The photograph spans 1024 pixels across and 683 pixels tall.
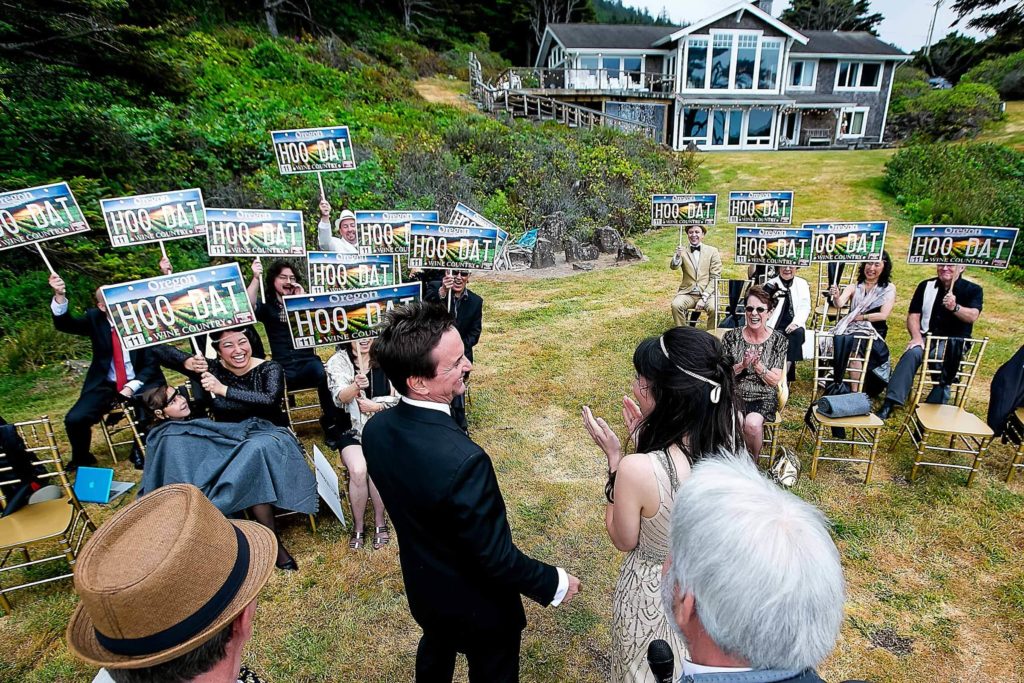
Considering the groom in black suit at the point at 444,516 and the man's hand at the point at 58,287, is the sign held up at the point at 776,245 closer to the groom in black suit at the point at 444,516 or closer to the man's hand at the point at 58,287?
the groom in black suit at the point at 444,516

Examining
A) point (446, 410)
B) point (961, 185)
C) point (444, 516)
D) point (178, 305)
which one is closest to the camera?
point (444, 516)

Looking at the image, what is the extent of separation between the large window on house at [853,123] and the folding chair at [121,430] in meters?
35.4

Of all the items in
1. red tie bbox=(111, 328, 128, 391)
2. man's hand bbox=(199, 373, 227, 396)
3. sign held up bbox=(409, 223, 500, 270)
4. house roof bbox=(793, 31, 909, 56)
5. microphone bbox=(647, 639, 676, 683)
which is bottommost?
red tie bbox=(111, 328, 128, 391)

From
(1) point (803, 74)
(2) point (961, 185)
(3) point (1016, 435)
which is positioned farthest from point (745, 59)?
(3) point (1016, 435)

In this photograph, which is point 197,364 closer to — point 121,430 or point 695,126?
point 121,430

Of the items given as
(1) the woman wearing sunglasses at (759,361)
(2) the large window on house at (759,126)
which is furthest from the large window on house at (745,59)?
(1) the woman wearing sunglasses at (759,361)

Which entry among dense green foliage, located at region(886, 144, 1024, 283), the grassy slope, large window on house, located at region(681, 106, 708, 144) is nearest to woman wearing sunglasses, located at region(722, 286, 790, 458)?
the grassy slope

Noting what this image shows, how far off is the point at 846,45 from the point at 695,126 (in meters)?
9.97

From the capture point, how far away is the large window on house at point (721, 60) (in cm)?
2788

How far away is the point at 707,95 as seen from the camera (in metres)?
28.4

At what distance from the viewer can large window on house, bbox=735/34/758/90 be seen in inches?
1094

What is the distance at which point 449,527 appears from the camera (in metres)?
2.11

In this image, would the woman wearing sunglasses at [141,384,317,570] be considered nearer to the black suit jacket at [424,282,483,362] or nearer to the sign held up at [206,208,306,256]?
the sign held up at [206,208,306,256]

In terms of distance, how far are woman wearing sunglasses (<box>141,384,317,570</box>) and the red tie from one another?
166 centimetres
